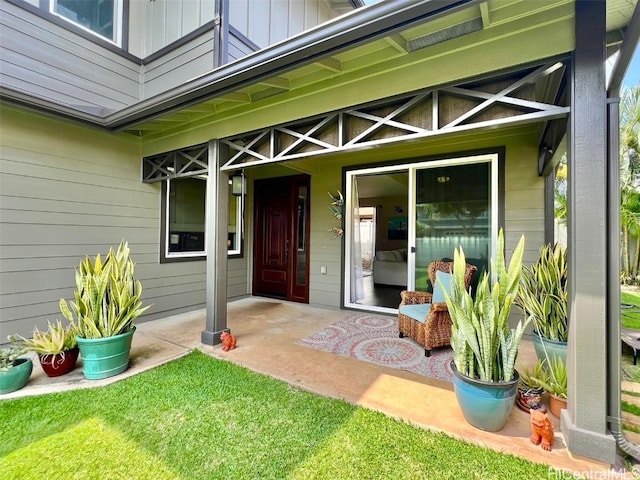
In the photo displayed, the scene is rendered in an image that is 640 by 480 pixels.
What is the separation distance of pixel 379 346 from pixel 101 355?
2.75 metres

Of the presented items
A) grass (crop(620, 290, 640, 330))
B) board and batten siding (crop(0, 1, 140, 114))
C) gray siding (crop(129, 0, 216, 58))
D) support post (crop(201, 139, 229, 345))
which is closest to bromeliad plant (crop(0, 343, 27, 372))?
support post (crop(201, 139, 229, 345))

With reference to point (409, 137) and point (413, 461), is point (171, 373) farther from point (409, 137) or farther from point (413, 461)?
point (409, 137)

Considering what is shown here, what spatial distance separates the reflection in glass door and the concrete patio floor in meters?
1.37

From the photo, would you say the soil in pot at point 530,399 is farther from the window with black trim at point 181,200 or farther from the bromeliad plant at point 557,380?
the window with black trim at point 181,200

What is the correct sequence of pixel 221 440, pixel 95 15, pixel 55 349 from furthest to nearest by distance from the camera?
1. pixel 95 15
2. pixel 55 349
3. pixel 221 440

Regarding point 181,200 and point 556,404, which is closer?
point 556,404

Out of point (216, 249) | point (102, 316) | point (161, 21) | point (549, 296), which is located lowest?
point (102, 316)

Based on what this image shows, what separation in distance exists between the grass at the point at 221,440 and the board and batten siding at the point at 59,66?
124 inches

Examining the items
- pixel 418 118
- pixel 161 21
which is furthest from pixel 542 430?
pixel 161 21

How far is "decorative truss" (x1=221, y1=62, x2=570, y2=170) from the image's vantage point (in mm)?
1939

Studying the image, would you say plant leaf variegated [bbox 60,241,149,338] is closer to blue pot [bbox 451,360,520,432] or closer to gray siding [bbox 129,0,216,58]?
blue pot [bbox 451,360,520,432]

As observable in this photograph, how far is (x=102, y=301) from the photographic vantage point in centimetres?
262

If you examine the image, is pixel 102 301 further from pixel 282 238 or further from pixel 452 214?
pixel 452 214

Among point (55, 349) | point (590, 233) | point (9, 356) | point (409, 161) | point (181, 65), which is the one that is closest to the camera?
point (590, 233)
